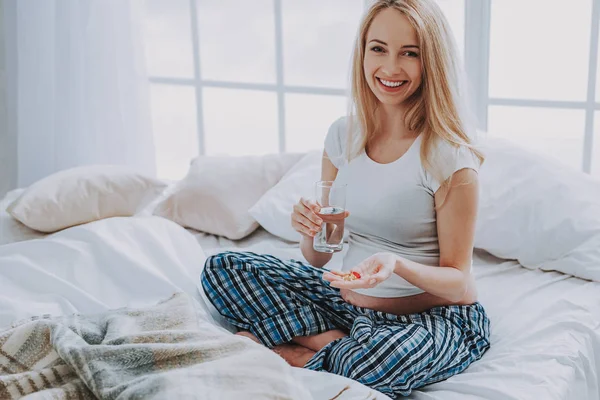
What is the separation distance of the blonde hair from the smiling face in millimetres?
17

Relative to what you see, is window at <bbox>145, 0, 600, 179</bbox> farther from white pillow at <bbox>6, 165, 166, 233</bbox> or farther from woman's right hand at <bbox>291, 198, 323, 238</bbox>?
woman's right hand at <bbox>291, 198, 323, 238</bbox>

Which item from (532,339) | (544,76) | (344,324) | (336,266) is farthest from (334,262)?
(544,76)

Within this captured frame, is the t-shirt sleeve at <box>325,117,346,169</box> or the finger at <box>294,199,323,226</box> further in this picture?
the t-shirt sleeve at <box>325,117,346,169</box>

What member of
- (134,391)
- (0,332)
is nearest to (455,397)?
(134,391)

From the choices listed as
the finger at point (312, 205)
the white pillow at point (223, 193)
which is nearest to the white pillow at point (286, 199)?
the white pillow at point (223, 193)

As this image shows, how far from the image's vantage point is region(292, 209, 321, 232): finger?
1.75 meters

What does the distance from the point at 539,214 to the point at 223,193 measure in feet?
3.22

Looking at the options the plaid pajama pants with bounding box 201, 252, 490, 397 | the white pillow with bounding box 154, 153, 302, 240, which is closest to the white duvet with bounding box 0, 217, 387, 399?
the plaid pajama pants with bounding box 201, 252, 490, 397

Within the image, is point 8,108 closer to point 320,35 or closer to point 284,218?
point 320,35

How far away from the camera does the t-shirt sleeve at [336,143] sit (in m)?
2.03

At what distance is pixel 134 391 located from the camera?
130 cm

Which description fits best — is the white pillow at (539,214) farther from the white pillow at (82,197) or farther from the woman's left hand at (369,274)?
the white pillow at (82,197)

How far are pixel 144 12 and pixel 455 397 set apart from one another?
237 cm

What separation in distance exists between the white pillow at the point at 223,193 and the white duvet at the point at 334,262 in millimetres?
174
